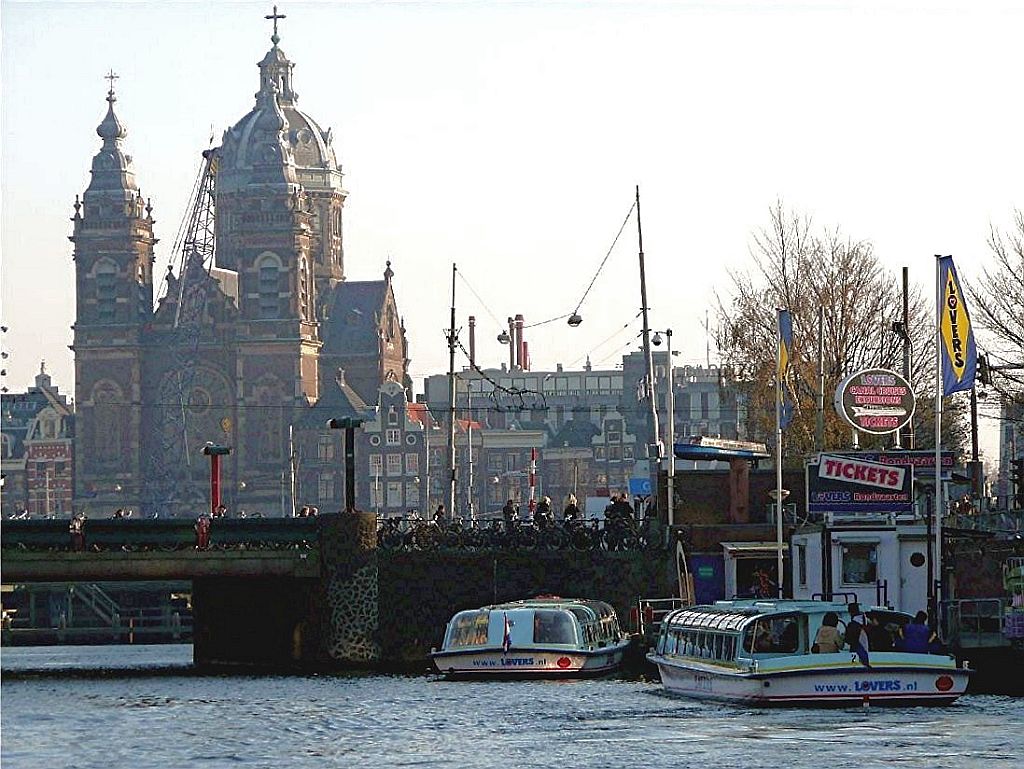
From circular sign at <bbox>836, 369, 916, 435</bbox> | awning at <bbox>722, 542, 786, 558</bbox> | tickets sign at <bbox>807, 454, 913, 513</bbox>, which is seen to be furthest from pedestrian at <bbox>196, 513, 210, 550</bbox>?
circular sign at <bbox>836, 369, 916, 435</bbox>

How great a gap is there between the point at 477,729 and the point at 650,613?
75.6ft

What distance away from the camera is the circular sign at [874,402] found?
66.7 m

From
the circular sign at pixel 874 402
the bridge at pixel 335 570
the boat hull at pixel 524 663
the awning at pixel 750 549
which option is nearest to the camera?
the boat hull at pixel 524 663

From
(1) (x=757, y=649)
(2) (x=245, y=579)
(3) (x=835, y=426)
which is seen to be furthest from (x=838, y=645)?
(3) (x=835, y=426)

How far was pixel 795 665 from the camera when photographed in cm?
4969

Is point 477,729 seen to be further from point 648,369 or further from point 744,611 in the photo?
point 648,369

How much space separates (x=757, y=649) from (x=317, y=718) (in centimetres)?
980

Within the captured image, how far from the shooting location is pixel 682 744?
4475 cm

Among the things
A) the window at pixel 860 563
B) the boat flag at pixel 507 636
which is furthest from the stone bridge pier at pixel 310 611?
the window at pixel 860 563

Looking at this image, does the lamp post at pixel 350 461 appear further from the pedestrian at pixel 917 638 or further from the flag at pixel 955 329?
the pedestrian at pixel 917 638

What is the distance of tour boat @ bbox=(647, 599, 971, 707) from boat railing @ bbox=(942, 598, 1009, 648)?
28.6ft

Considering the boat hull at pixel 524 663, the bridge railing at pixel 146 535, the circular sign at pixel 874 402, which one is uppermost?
the circular sign at pixel 874 402

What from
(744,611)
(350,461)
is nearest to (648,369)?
(350,461)

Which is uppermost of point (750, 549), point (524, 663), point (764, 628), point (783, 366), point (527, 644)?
point (783, 366)
